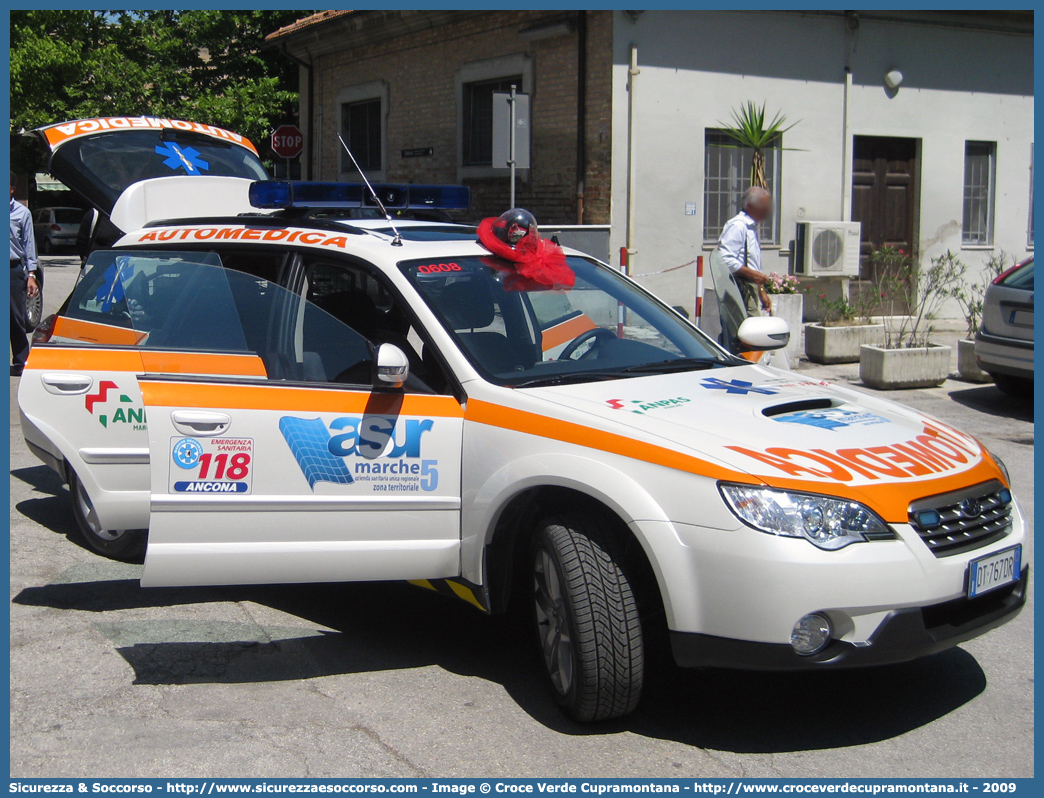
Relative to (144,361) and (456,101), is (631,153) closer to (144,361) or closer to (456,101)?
(456,101)

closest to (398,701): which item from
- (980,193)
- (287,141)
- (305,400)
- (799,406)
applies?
(305,400)

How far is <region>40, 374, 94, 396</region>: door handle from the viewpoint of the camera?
16.6 feet

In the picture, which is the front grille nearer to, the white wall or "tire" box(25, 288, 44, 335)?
"tire" box(25, 288, 44, 335)

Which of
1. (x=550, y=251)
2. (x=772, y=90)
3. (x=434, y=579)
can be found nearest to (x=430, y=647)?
(x=434, y=579)

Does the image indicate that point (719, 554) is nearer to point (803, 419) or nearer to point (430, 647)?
point (803, 419)

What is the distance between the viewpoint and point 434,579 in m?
4.21

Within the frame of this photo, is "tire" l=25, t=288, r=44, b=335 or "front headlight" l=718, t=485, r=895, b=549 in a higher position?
"tire" l=25, t=288, r=44, b=335

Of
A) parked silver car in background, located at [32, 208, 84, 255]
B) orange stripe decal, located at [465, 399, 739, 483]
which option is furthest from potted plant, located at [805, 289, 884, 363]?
parked silver car in background, located at [32, 208, 84, 255]

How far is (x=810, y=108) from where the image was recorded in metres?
15.0

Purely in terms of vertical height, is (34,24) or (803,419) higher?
(34,24)

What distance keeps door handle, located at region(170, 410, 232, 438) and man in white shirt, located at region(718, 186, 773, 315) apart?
5.72 meters

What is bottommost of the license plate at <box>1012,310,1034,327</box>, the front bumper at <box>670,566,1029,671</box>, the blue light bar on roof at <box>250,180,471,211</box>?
the front bumper at <box>670,566,1029,671</box>

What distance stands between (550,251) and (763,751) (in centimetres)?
231

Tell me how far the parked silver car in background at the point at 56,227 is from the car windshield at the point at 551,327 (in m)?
36.2
